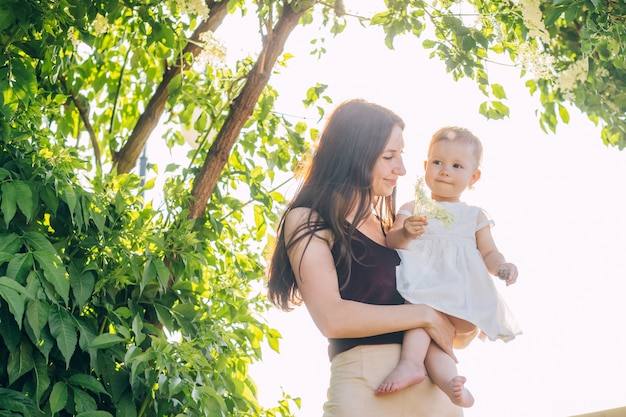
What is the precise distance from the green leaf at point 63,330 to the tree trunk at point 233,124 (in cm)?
66

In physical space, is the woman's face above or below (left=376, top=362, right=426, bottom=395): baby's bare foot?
above

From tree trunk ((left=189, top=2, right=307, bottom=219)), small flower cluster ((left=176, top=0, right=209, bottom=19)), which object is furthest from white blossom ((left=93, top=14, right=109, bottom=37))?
tree trunk ((left=189, top=2, right=307, bottom=219))

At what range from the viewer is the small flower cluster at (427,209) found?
5.63ft

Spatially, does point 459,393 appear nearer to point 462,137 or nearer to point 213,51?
point 462,137

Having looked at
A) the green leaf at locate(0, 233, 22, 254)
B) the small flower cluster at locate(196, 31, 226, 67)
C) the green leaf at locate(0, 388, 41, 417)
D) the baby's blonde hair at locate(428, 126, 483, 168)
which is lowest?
the green leaf at locate(0, 388, 41, 417)

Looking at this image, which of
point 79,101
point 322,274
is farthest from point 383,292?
point 79,101

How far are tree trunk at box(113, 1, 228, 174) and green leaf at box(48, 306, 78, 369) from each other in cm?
105

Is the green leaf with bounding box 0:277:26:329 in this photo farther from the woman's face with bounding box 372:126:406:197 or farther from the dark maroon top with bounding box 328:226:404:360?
the woman's face with bounding box 372:126:406:197

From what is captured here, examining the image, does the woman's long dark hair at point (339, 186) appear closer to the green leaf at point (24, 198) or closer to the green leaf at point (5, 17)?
the green leaf at point (24, 198)

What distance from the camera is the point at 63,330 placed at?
5.80ft

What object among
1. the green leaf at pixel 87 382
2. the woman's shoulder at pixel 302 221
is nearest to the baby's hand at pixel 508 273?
the woman's shoulder at pixel 302 221

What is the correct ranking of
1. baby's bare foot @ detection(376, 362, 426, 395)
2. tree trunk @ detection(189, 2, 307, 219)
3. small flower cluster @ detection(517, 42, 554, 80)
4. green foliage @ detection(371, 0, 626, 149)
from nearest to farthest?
baby's bare foot @ detection(376, 362, 426, 395)
green foliage @ detection(371, 0, 626, 149)
small flower cluster @ detection(517, 42, 554, 80)
tree trunk @ detection(189, 2, 307, 219)

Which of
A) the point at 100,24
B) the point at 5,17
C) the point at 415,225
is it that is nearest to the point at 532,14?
the point at 415,225

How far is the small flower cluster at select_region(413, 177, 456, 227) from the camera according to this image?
171 cm
